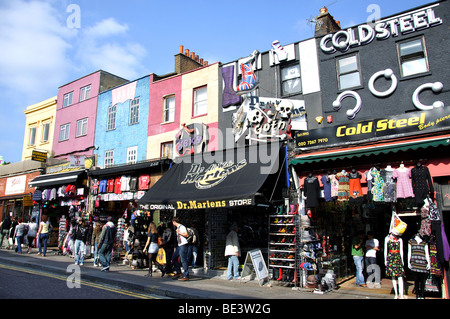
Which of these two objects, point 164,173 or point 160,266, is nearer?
point 160,266

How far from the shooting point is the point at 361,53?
12555 mm

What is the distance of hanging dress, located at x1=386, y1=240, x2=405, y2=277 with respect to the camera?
840 centimetres

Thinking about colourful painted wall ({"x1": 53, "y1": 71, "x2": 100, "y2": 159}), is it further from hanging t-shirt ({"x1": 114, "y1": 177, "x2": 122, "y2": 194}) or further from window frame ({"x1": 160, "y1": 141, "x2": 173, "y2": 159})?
window frame ({"x1": 160, "y1": 141, "x2": 173, "y2": 159})

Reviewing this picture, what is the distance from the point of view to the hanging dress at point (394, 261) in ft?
27.6

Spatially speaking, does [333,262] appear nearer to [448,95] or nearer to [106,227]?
[448,95]

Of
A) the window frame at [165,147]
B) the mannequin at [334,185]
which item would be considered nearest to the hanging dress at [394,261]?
the mannequin at [334,185]

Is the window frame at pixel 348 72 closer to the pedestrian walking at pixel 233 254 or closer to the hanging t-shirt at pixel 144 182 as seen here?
the pedestrian walking at pixel 233 254

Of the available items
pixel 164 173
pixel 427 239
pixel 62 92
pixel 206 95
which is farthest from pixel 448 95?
pixel 62 92

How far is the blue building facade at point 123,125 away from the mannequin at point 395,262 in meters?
13.2

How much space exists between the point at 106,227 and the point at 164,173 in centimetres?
375

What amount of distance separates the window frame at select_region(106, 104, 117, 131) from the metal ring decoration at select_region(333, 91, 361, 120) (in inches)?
528

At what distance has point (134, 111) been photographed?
63.8 feet

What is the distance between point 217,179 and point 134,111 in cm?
958

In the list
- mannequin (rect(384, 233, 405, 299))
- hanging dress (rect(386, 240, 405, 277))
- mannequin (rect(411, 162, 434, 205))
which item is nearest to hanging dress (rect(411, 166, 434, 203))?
mannequin (rect(411, 162, 434, 205))
